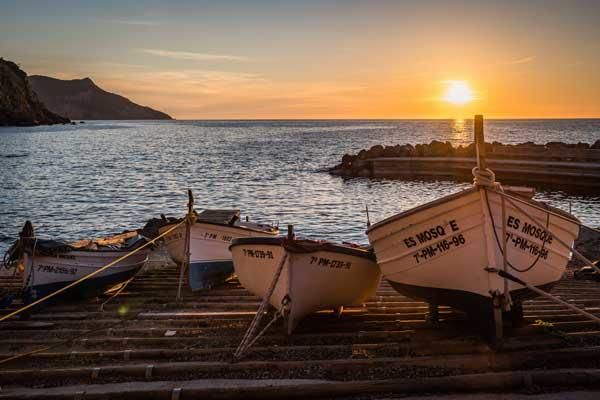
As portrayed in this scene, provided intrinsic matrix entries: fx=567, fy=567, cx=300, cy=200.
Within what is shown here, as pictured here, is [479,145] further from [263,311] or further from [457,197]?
[263,311]

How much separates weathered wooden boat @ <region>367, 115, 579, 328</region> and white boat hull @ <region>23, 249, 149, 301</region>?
5728mm

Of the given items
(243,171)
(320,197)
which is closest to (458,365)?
(320,197)

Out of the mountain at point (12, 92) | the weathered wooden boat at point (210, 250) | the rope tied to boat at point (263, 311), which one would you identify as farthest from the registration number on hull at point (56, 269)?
the mountain at point (12, 92)

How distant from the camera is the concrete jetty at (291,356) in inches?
260

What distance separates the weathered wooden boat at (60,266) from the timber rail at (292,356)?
66 cm

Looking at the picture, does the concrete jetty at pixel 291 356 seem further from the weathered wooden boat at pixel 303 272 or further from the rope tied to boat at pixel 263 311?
the weathered wooden boat at pixel 303 272

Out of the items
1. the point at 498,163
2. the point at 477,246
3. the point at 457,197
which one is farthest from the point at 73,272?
the point at 498,163

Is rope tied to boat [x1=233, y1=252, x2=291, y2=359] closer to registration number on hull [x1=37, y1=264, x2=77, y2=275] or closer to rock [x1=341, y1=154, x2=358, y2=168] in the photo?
registration number on hull [x1=37, y1=264, x2=77, y2=275]

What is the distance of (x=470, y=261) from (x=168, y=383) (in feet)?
13.9

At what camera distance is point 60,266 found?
34.6ft

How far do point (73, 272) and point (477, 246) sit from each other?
7395mm

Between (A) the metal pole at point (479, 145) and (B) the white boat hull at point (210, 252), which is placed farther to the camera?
(B) the white boat hull at point (210, 252)

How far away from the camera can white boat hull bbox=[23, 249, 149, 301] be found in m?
10.2

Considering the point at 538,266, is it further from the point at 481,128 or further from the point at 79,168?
the point at 79,168
